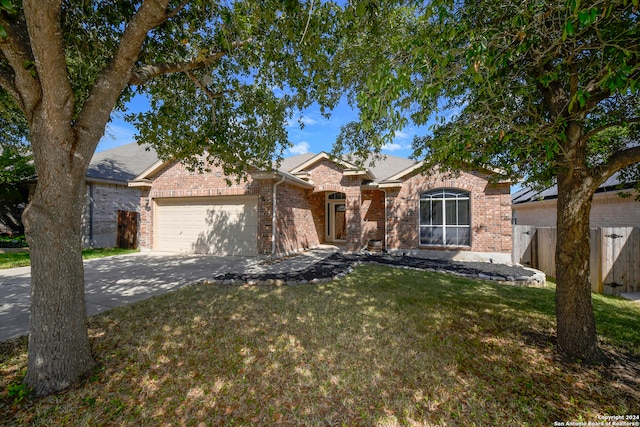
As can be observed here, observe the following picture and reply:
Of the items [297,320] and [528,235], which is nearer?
[297,320]

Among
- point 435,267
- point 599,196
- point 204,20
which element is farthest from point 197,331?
point 599,196

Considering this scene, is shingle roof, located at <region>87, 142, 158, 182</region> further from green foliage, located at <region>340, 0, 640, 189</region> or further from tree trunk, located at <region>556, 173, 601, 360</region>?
tree trunk, located at <region>556, 173, 601, 360</region>

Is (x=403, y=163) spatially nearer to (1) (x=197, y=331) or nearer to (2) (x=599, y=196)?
(2) (x=599, y=196)

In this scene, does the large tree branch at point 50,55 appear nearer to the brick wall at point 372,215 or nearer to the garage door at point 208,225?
the garage door at point 208,225

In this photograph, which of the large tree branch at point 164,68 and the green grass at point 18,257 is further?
the green grass at point 18,257

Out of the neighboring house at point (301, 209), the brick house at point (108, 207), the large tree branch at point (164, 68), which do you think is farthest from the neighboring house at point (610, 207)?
the brick house at point (108, 207)

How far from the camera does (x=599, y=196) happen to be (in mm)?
10406

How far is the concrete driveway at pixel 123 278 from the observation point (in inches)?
204

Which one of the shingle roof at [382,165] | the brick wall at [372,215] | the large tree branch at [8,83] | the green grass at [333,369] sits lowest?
the green grass at [333,369]

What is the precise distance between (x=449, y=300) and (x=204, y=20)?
24.8 ft

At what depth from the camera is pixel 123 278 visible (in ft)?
25.3

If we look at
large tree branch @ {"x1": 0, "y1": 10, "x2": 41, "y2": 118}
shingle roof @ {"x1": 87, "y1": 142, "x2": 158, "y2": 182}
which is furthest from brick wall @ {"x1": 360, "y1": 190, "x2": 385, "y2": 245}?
large tree branch @ {"x1": 0, "y1": 10, "x2": 41, "y2": 118}

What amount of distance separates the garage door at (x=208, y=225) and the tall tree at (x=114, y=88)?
174 inches

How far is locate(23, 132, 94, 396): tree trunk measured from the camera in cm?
292
